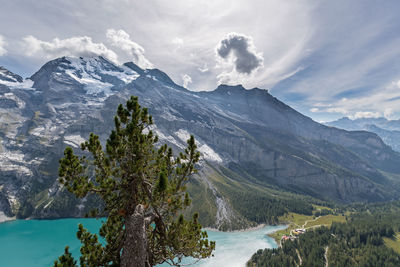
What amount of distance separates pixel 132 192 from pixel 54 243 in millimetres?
142685

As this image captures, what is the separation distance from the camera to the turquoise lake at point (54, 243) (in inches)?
3688

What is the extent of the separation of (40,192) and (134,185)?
24726 cm

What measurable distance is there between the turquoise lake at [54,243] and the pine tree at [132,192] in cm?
9371

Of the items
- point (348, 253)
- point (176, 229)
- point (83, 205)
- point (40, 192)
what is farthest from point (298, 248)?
point (40, 192)

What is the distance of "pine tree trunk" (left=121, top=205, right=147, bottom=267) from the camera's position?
892 cm

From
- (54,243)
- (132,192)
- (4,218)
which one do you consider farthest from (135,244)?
(4,218)

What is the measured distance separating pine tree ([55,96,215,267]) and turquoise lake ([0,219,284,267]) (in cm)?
9371

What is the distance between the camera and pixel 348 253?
327ft

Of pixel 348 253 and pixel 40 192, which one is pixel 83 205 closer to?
pixel 40 192

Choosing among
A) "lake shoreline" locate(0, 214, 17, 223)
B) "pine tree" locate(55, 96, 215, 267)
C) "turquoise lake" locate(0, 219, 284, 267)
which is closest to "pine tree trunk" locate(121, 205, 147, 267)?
"pine tree" locate(55, 96, 215, 267)

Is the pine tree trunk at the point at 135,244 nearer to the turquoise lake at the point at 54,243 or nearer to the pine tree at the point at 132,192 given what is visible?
the pine tree at the point at 132,192

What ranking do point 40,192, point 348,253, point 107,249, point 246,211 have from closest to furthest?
1. point 107,249
2. point 348,253
3. point 246,211
4. point 40,192

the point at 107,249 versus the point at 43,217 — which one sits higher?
the point at 107,249

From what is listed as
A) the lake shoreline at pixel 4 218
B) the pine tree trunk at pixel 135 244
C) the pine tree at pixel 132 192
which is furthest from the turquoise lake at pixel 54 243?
the pine tree trunk at pixel 135 244
